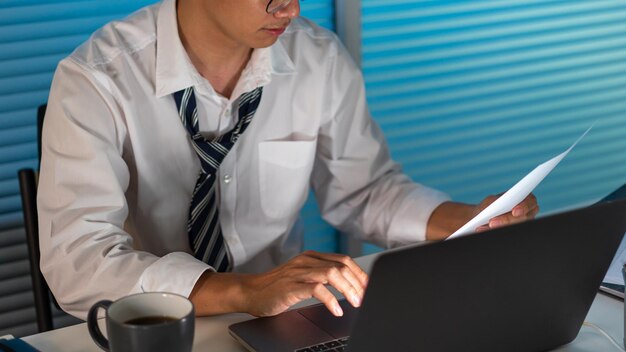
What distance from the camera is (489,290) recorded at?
1.15m

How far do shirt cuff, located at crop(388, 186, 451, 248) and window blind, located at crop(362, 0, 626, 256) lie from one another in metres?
0.96

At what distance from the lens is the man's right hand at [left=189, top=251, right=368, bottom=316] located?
1.38 m

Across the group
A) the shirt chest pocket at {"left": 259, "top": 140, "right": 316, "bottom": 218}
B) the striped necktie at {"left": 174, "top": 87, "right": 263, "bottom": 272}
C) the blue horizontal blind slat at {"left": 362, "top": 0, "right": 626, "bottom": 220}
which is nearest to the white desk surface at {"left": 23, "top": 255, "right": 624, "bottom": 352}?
the striped necktie at {"left": 174, "top": 87, "right": 263, "bottom": 272}

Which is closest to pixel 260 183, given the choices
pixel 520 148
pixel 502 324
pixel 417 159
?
pixel 502 324

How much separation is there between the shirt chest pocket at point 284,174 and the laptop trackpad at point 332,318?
1.81 feet

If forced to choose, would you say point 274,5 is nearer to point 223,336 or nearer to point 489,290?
point 223,336

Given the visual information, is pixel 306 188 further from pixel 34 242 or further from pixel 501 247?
pixel 501 247

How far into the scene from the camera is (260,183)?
6.47ft

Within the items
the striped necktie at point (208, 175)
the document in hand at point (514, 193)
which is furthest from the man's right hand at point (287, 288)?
the striped necktie at point (208, 175)

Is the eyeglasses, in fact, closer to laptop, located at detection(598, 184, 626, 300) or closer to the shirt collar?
the shirt collar

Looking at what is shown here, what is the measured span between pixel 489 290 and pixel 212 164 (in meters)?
0.81

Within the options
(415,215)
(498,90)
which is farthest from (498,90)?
(415,215)

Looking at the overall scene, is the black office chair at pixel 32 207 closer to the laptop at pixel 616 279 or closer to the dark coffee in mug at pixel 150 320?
the dark coffee in mug at pixel 150 320

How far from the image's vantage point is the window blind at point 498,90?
9.46 ft
